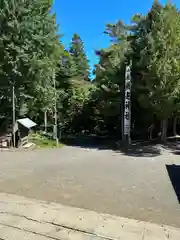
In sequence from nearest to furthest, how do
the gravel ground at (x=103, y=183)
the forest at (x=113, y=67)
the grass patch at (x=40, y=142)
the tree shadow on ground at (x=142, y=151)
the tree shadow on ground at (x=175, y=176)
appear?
1. the gravel ground at (x=103, y=183)
2. the tree shadow on ground at (x=175, y=176)
3. the tree shadow on ground at (x=142, y=151)
4. the forest at (x=113, y=67)
5. the grass patch at (x=40, y=142)

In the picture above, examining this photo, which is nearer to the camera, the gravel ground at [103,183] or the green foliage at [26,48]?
the gravel ground at [103,183]

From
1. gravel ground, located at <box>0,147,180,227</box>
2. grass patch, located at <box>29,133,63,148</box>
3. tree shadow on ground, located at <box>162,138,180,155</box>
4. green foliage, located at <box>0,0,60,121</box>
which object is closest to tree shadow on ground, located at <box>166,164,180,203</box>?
gravel ground, located at <box>0,147,180,227</box>

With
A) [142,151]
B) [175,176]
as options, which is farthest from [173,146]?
[175,176]

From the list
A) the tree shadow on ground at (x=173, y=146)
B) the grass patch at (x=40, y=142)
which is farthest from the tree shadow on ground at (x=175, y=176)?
the grass patch at (x=40, y=142)

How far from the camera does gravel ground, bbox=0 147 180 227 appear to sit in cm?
493

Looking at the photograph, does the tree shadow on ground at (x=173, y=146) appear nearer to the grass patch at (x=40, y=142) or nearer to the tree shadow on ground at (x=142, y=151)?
the tree shadow on ground at (x=142, y=151)

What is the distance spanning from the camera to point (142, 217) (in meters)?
4.44

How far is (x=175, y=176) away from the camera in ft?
24.6

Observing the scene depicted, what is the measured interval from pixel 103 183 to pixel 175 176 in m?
2.32

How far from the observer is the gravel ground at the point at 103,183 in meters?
4.93

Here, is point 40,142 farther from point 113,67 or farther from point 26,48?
point 113,67

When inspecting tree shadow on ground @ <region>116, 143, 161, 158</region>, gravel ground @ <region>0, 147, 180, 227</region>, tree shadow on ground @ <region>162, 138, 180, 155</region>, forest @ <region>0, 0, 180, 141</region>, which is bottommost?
gravel ground @ <region>0, 147, 180, 227</region>

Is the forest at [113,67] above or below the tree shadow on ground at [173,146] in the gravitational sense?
above

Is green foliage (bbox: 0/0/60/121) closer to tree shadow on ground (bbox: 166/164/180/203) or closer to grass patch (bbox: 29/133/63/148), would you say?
grass patch (bbox: 29/133/63/148)
